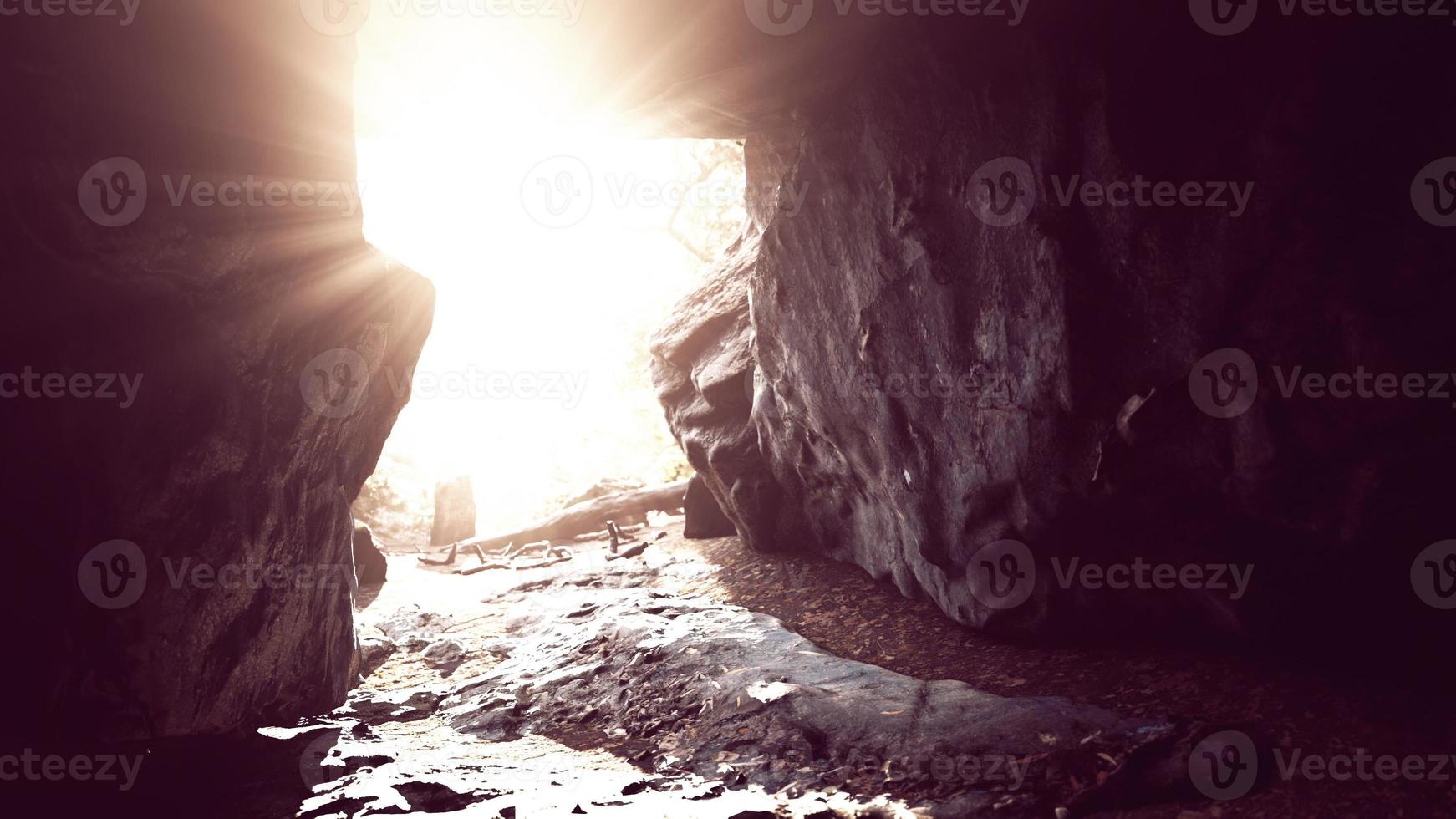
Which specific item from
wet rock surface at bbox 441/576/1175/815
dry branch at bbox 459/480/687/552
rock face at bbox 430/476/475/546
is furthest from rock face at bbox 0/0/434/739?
rock face at bbox 430/476/475/546

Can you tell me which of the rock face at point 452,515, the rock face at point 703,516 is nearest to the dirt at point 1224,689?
the rock face at point 703,516

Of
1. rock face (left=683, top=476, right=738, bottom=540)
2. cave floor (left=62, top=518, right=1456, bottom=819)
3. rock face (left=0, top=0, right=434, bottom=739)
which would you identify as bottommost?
cave floor (left=62, top=518, right=1456, bottom=819)

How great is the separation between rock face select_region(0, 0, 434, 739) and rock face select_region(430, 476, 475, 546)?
38.6ft

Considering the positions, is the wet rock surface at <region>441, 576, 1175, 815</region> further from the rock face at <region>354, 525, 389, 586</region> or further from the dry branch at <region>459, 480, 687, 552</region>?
the dry branch at <region>459, 480, 687, 552</region>

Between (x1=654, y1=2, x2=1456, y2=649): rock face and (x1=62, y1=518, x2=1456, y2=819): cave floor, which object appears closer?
(x1=62, y1=518, x2=1456, y2=819): cave floor

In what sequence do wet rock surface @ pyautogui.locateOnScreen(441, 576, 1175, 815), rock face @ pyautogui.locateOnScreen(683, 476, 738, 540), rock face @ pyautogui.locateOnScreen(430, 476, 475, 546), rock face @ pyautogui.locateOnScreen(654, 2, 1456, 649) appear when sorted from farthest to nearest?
rock face @ pyautogui.locateOnScreen(430, 476, 475, 546), rock face @ pyautogui.locateOnScreen(683, 476, 738, 540), wet rock surface @ pyautogui.locateOnScreen(441, 576, 1175, 815), rock face @ pyautogui.locateOnScreen(654, 2, 1456, 649)

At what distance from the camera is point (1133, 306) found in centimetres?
592

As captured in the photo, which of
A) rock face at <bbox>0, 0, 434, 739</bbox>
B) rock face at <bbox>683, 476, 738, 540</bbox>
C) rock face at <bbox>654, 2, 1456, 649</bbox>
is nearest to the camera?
rock face at <bbox>654, 2, 1456, 649</bbox>

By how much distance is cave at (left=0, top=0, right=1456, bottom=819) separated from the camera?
16.2 feet

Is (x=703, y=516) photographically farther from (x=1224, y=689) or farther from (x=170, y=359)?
(x=1224, y=689)

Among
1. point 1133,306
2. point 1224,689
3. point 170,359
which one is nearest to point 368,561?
point 170,359

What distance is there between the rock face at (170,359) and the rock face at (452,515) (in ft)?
38.6

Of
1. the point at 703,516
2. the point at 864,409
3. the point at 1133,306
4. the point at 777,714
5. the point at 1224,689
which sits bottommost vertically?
the point at 777,714

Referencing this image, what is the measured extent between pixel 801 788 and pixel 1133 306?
4.21 m
